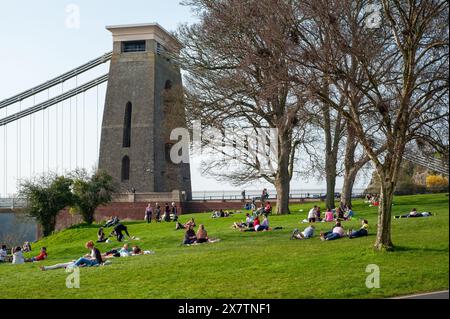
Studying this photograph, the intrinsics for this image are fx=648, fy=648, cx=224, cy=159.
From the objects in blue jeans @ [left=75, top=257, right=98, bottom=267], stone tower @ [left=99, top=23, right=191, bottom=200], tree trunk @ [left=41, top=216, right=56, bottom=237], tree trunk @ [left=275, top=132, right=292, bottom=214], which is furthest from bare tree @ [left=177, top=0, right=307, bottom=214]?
stone tower @ [left=99, top=23, right=191, bottom=200]

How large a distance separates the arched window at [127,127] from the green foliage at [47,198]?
17.9 m

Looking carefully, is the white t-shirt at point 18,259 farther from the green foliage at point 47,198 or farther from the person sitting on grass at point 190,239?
the green foliage at point 47,198

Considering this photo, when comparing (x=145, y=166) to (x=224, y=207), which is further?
(x=145, y=166)

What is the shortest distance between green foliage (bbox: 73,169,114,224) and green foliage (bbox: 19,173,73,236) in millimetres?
674

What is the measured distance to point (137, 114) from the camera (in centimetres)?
6606

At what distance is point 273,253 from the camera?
66.8 ft

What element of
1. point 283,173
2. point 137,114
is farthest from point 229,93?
point 137,114

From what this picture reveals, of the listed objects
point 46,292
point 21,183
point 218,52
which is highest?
point 218,52

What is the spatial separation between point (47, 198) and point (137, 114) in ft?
63.3

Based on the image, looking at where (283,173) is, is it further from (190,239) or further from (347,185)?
(190,239)

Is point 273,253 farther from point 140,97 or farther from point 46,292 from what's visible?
point 140,97

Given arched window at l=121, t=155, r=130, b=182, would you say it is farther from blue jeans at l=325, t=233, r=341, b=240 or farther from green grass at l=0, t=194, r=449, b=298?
blue jeans at l=325, t=233, r=341, b=240

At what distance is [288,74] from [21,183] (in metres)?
34.0
